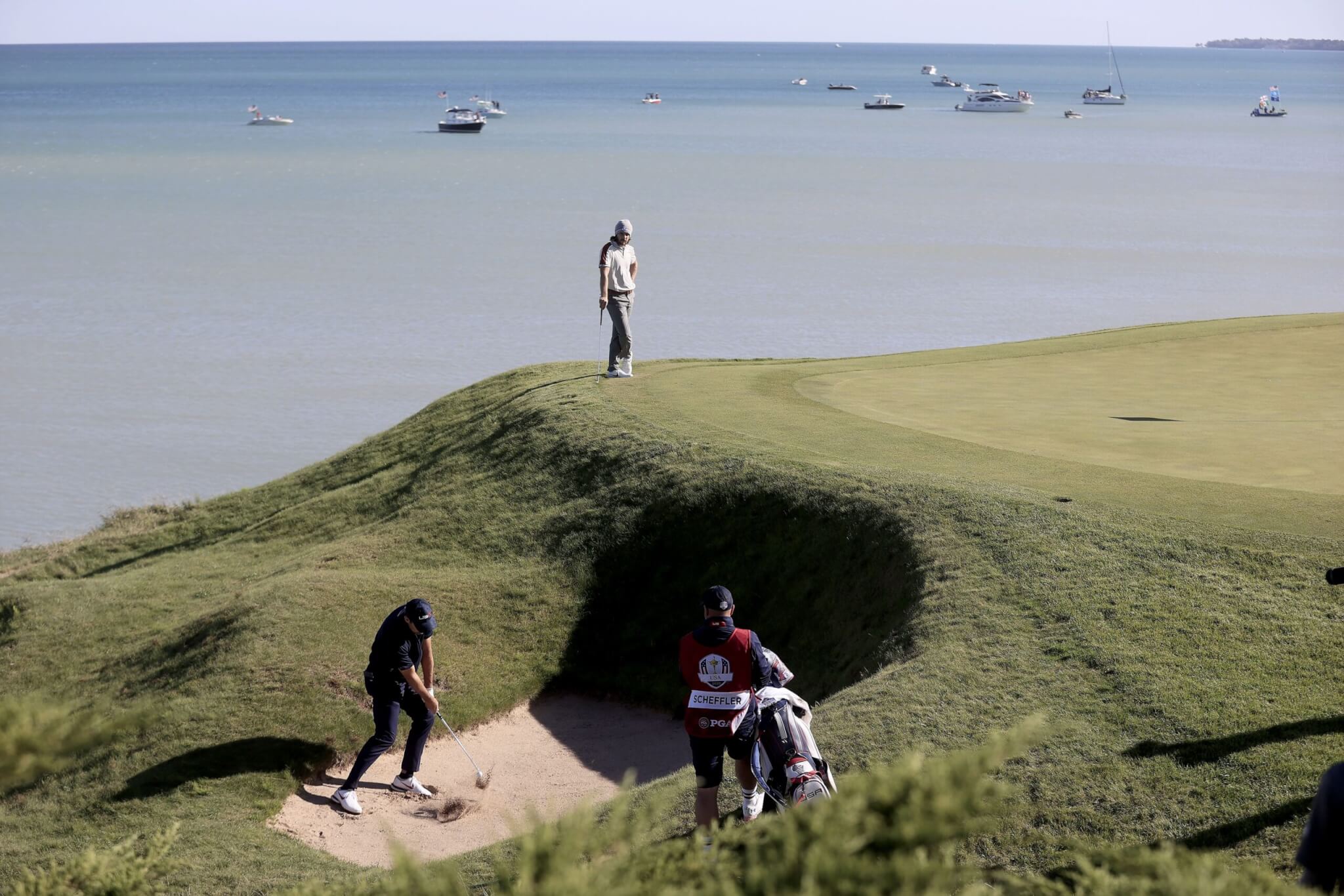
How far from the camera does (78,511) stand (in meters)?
27.6

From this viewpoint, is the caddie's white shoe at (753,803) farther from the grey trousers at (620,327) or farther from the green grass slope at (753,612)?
the grey trousers at (620,327)

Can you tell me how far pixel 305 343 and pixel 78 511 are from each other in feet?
55.7

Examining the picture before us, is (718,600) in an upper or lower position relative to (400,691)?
upper

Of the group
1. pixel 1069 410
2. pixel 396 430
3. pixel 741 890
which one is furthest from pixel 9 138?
pixel 741 890

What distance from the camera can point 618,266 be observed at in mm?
17969

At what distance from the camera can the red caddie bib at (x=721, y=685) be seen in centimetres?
833

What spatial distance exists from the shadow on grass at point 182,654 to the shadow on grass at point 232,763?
1476 mm

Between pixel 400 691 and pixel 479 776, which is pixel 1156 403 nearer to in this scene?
pixel 479 776

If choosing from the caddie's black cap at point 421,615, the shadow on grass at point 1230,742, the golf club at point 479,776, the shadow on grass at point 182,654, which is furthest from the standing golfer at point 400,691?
the shadow on grass at point 1230,742

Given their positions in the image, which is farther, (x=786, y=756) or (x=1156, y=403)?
(x=1156, y=403)

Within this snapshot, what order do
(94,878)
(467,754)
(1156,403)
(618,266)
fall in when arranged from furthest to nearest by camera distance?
(618,266)
(1156,403)
(467,754)
(94,878)

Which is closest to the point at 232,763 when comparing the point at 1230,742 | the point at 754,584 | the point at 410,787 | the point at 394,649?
the point at 410,787

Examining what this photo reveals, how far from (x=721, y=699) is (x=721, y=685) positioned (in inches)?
3.4

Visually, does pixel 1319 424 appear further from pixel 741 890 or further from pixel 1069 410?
pixel 741 890
